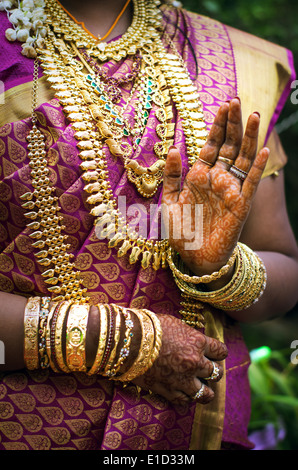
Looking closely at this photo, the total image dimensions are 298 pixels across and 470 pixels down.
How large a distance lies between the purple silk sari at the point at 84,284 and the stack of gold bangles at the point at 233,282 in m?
0.05

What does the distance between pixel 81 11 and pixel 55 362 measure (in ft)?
3.09

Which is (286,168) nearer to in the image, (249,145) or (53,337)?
(249,145)

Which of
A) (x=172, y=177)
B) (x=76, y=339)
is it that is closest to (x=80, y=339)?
(x=76, y=339)

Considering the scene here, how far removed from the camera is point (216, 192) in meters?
1.01

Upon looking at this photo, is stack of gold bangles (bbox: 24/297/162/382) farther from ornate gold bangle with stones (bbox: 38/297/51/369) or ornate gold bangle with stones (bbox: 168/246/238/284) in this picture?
ornate gold bangle with stones (bbox: 168/246/238/284)

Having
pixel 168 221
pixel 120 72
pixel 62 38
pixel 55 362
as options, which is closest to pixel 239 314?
pixel 168 221

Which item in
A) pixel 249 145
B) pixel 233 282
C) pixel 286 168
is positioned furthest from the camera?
pixel 286 168

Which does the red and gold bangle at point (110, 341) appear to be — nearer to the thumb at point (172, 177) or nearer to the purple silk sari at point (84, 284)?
the purple silk sari at point (84, 284)

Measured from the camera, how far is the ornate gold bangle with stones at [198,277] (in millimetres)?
1027

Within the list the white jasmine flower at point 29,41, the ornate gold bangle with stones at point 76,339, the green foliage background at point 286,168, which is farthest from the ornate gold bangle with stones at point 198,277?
the green foliage background at point 286,168

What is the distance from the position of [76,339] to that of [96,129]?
1.65 ft

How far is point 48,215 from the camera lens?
1043mm

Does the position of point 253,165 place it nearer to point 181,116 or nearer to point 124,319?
point 181,116

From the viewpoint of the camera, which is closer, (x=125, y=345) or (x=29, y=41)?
(x=125, y=345)
